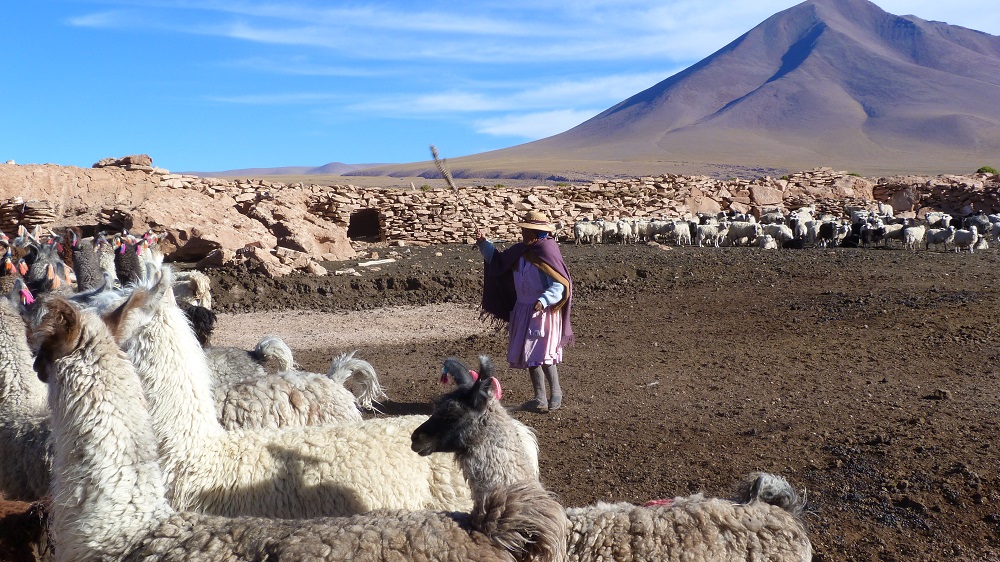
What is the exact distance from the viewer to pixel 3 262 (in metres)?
10.0

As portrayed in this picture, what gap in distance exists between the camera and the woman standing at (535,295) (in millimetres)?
7398

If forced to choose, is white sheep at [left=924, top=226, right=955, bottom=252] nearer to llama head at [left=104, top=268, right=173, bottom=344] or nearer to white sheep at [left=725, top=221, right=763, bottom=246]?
white sheep at [left=725, top=221, right=763, bottom=246]

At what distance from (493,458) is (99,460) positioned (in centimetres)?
182

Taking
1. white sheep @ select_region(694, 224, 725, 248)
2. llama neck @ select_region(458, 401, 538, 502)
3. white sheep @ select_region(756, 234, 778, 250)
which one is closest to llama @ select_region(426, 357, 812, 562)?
llama neck @ select_region(458, 401, 538, 502)

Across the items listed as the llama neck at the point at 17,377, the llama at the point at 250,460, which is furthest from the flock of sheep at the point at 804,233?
the llama neck at the point at 17,377

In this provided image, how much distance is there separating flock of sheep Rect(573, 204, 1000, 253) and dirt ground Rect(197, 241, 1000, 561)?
19.6 feet

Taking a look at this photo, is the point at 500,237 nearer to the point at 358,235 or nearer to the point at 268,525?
the point at 358,235

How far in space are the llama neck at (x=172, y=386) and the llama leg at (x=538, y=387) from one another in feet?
13.4

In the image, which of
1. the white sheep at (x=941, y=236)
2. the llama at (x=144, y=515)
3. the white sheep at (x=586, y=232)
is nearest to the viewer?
the llama at (x=144, y=515)

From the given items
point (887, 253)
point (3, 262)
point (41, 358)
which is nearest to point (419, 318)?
point (3, 262)

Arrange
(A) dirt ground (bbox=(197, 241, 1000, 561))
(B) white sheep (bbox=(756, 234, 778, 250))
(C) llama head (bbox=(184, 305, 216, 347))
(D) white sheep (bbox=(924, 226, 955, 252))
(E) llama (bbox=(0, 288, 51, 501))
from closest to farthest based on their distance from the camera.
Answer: (E) llama (bbox=(0, 288, 51, 501))
(A) dirt ground (bbox=(197, 241, 1000, 561))
(C) llama head (bbox=(184, 305, 216, 347))
(D) white sheep (bbox=(924, 226, 955, 252))
(B) white sheep (bbox=(756, 234, 778, 250))

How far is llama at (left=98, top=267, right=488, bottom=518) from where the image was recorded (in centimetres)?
387

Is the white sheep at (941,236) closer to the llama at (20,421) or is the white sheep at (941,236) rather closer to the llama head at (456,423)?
the llama head at (456,423)

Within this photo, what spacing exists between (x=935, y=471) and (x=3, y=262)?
1028 centimetres
